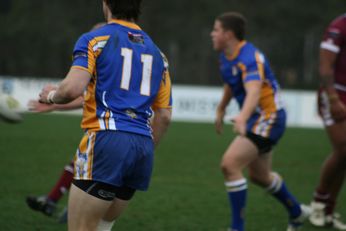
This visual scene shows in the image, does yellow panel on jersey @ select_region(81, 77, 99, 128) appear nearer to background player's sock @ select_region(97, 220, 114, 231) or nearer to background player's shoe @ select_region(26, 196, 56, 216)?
background player's sock @ select_region(97, 220, 114, 231)

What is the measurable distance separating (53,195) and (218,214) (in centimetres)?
170

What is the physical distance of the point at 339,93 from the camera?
641 cm

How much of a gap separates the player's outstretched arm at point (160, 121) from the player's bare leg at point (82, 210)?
66cm

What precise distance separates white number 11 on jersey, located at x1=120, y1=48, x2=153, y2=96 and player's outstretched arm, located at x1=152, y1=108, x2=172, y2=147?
320 millimetres

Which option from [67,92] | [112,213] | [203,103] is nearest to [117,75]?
[67,92]

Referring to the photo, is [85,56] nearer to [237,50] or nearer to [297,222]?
[237,50]

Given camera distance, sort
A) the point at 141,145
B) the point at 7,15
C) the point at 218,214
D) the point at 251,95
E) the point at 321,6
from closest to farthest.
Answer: the point at 141,145 → the point at 251,95 → the point at 218,214 → the point at 7,15 → the point at 321,6

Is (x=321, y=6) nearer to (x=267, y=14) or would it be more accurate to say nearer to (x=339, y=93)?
(x=267, y=14)

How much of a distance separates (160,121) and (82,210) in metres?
0.79

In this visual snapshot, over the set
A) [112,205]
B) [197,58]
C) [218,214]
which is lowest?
[197,58]

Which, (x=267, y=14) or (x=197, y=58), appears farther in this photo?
(x=267, y=14)

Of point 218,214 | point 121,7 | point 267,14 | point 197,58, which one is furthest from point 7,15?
point 121,7

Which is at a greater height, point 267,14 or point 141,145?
point 141,145

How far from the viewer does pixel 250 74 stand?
225 inches
